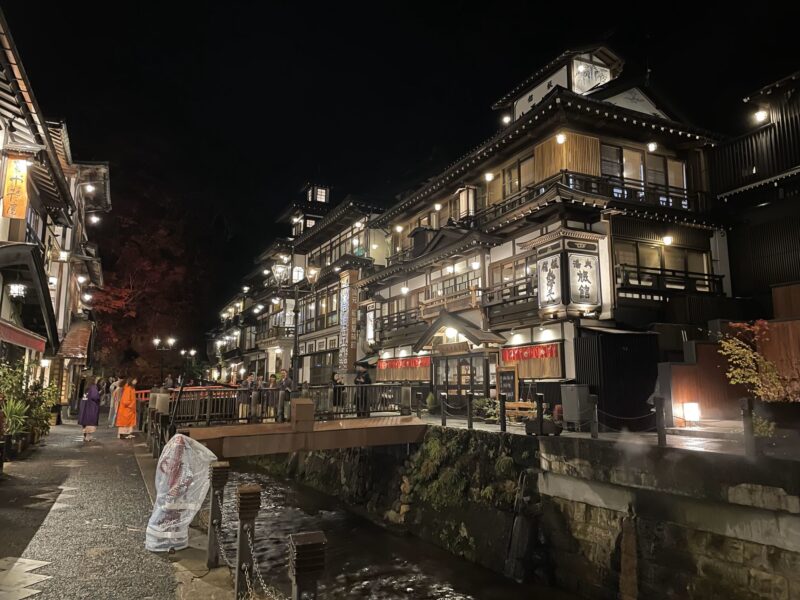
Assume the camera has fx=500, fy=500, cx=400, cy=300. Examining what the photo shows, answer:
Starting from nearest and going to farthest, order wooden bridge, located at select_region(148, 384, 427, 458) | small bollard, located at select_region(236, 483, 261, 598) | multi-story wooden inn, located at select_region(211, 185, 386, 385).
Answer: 1. small bollard, located at select_region(236, 483, 261, 598)
2. wooden bridge, located at select_region(148, 384, 427, 458)
3. multi-story wooden inn, located at select_region(211, 185, 386, 385)

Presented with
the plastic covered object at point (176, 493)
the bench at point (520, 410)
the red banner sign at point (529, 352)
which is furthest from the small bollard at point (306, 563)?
the red banner sign at point (529, 352)

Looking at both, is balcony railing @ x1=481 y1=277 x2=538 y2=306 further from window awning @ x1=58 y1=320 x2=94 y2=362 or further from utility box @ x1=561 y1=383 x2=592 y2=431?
window awning @ x1=58 y1=320 x2=94 y2=362

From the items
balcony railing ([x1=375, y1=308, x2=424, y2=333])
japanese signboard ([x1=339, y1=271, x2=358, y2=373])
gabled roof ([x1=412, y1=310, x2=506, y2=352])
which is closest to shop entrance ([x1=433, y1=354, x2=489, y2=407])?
gabled roof ([x1=412, y1=310, x2=506, y2=352])

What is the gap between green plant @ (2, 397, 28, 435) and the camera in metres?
13.8

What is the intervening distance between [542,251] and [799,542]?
13.3 m

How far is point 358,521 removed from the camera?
1702cm

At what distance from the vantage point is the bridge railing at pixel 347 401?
16.6 metres

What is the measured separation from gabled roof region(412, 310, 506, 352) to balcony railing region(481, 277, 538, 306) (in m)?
1.44

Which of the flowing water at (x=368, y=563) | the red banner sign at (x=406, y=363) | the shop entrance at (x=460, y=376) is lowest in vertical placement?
the flowing water at (x=368, y=563)

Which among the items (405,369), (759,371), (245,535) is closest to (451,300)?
(405,369)

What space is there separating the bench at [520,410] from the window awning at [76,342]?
21752 millimetres

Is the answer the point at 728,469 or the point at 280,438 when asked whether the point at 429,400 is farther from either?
the point at 728,469

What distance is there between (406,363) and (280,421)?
47.3 feet

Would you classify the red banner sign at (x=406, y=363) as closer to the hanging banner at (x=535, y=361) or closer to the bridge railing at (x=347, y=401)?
the hanging banner at (x=535, y=361)
